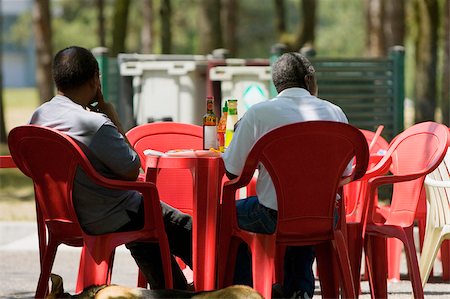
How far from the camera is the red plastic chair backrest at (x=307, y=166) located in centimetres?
552

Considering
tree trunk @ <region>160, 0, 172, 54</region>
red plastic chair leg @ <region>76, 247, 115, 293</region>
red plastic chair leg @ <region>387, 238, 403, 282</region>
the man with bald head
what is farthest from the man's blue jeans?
tree trunk @ <region>160, 0, 172, 54</region>

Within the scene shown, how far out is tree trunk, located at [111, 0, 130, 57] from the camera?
2313 centimetres

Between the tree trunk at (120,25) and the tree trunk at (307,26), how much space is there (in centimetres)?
506

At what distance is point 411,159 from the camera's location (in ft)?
22.0

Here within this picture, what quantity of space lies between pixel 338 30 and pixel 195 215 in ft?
216

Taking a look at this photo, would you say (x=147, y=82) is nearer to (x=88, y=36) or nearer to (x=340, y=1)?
(x=88, y=36)

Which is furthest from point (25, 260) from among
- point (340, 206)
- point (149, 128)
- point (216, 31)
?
point (216, 31)

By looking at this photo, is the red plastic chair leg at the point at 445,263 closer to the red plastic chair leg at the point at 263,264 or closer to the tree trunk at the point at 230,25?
the red plastic chair leg at the point at 263,264

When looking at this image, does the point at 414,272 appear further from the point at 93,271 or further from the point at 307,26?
the point at 307,26

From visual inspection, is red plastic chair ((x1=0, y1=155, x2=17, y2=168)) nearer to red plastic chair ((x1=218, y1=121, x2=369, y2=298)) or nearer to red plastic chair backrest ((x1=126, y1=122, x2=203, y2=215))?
red plastic chair backrest ((x1=126, y1=122, x2=203, y2=215))

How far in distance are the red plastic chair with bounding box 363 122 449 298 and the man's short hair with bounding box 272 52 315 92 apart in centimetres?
79

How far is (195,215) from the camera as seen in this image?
6066 mm

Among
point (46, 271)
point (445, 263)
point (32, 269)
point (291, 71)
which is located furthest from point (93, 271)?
point (32, 269)

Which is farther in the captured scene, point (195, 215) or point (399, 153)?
point (399, 153)
